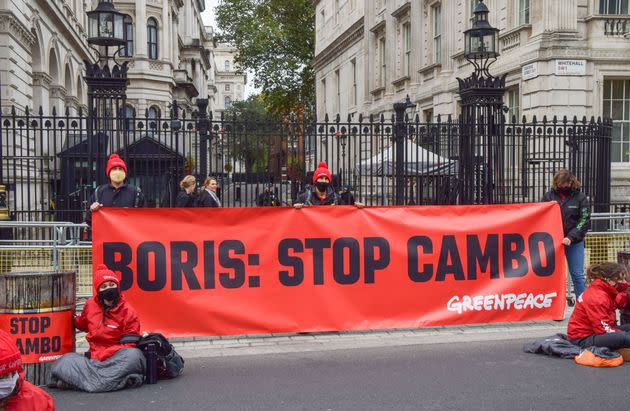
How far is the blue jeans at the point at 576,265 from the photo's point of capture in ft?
31.0

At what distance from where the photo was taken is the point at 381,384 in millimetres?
6660

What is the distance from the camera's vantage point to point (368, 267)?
842 centimetres

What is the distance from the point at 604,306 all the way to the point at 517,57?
612 inches

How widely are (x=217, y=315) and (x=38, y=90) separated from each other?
2173 centimetres

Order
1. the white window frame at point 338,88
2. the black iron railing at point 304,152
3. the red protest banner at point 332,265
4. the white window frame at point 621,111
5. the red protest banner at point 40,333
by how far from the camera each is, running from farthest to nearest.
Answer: the white window frame at point 338,88 → the white window frame at point 621,111 → the black iron railing at point 304,152 → the red protest banner at point 332,265 → the red protest banner at point 40,333

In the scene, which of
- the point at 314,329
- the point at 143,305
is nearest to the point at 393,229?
the point at 314,329

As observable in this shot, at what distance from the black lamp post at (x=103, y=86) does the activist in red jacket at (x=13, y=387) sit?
7746 millimetres

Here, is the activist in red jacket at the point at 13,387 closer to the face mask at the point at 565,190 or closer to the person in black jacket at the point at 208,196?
the face mask at the point at 565,190

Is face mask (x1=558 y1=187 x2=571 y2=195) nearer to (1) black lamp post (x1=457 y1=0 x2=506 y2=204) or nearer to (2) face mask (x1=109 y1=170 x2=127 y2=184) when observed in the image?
(1) black lamp post (x1=457 y1=0 x2=506 y2=204)

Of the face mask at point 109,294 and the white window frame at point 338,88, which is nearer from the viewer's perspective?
the face mask at point 109,294

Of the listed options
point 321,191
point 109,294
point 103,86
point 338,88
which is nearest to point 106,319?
point 109,294

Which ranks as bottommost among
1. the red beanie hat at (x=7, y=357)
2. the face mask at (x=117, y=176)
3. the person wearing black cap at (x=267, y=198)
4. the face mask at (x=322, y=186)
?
the red beanie hat at (x=7, y=357)

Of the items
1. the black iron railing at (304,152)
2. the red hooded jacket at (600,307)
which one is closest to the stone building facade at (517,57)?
the black iron railing at (304,152)

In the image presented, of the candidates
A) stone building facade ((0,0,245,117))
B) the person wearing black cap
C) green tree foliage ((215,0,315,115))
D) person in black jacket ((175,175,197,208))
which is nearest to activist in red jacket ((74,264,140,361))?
person in black jacket ((175,175,197,208))
